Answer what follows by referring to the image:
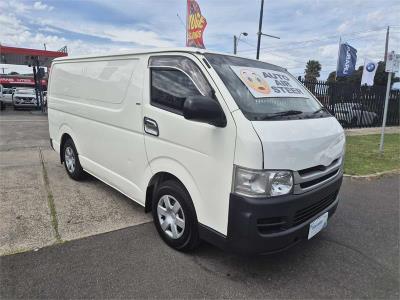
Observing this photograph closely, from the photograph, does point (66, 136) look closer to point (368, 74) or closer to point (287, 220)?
point (287, 220)

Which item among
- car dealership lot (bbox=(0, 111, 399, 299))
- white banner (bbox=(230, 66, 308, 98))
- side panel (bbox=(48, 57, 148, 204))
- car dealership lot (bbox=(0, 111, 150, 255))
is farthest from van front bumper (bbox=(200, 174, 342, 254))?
car dealership lot (bbox=(0, 111, 150, 255))

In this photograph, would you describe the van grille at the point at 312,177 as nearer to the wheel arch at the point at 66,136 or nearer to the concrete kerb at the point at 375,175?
the concrete kerb at the point at 375,175

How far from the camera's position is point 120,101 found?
4039 millimetres

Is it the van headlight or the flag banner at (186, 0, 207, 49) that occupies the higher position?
the flag banner at (186, 0, 207, 49)

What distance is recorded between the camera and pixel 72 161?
570cm

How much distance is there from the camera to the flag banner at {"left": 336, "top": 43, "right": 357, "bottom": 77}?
1816 cm

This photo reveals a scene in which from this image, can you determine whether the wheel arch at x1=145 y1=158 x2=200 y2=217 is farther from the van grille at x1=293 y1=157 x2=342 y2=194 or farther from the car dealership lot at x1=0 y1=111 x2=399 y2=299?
the van grille at x1=293 y1=157 x2=342 y2=194

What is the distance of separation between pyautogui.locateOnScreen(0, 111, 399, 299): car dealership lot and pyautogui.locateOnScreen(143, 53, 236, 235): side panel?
1.87 ft

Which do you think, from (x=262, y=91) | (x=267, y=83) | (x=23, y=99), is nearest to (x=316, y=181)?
(x=262, y=91)

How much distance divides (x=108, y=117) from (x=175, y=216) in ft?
5.57

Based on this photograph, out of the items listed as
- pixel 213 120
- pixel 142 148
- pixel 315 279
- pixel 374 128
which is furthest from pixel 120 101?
pixel 374 128

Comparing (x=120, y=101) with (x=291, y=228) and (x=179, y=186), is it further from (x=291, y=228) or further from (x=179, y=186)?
(x=291, y=228)

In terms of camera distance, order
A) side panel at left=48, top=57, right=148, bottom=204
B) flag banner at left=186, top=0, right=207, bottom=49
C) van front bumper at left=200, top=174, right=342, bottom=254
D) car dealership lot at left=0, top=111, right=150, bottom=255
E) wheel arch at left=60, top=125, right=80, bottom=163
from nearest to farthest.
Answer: van front bumper at left=200, top=174, right=342, bottom=254, car dealership lot at left=0, top=111, right=150, bottom=255, side panel at left=48, top=57, right=148, bottom=204, wheel arch at left=60, top=125, right=80, bottom=163, flag banner at left=186, top=0, right=207, bottom=49

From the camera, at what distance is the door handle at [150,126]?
3.47 meters
